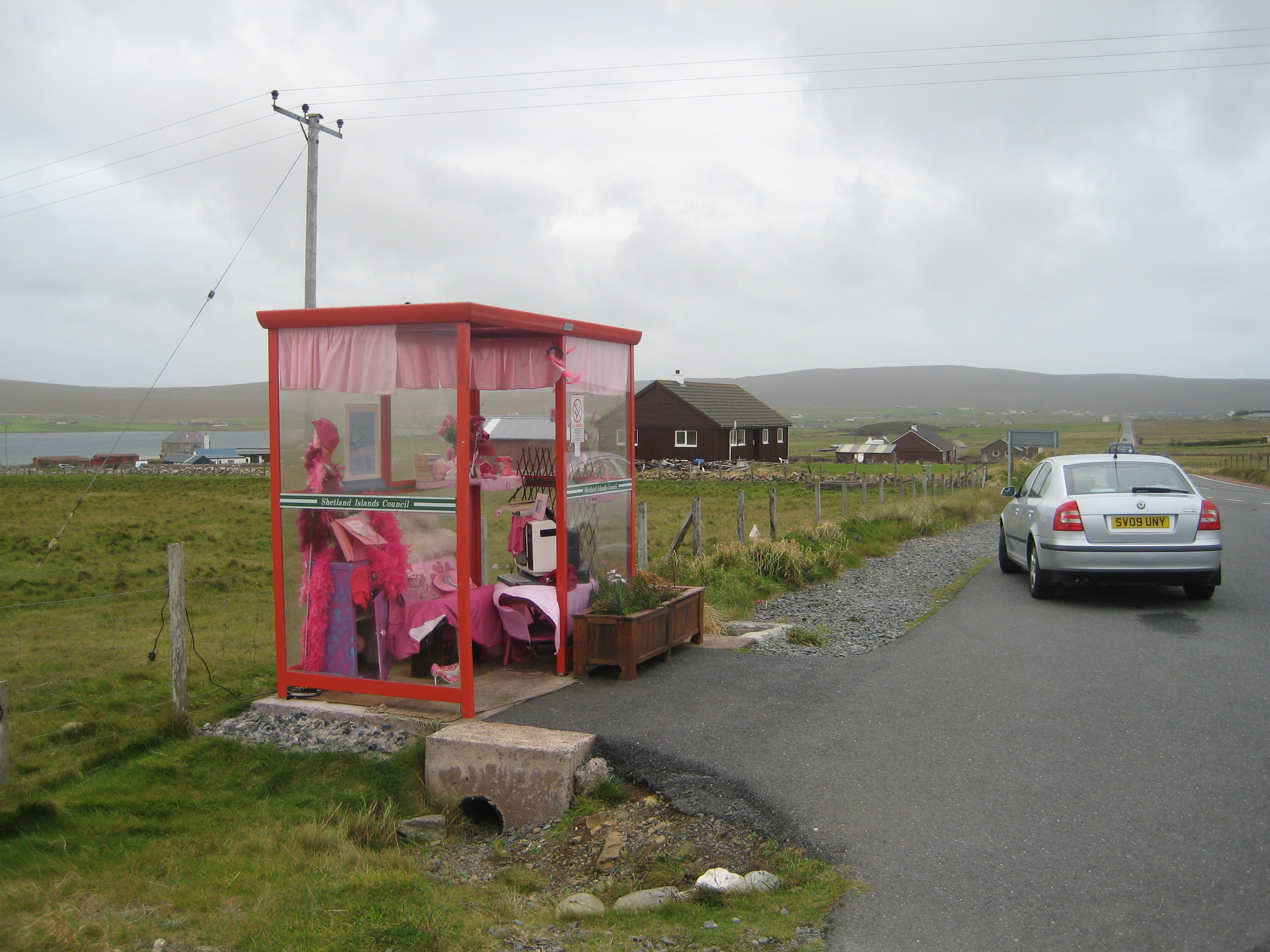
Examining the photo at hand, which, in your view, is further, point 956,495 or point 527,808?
point 956,495

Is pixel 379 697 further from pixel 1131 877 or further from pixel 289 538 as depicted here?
pixel 1131 877

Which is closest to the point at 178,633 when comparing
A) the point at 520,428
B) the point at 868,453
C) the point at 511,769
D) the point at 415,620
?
the point at 415,620

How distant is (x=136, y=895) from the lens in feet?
14.8

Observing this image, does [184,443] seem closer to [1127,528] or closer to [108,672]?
[108,672]

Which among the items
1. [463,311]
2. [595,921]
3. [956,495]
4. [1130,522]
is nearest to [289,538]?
[463,311]

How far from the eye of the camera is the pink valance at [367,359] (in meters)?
6.88

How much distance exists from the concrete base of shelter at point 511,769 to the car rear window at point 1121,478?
762cm

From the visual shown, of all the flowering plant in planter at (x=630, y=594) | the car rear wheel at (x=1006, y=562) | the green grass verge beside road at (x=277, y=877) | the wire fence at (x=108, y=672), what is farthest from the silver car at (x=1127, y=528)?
the wire fence at (x=108, y=672)

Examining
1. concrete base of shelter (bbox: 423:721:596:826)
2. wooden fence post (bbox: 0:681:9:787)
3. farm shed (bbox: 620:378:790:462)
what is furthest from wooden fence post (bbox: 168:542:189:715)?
farm shed (bbox: 620:378:790:462)

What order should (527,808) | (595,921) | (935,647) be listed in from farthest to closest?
(935,647) < (527,808) < (595,921)

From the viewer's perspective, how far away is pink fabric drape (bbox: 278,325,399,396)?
271 inches

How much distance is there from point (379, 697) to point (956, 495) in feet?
75.1

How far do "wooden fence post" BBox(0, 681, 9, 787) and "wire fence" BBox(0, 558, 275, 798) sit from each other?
0.4 inches

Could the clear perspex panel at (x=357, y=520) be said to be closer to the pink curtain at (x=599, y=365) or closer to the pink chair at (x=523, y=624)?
the pink chair at (x=523, y=624)
